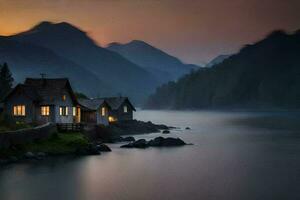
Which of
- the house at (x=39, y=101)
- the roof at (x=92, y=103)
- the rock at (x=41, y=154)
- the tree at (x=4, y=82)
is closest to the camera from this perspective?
the rock at (x=41, y=154)

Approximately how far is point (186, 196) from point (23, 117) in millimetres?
42619

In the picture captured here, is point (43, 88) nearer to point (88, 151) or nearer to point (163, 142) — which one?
point (88, 151)

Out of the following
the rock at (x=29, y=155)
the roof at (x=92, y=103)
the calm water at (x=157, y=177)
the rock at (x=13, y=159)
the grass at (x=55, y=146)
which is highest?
the roof at (x=92, y=103)

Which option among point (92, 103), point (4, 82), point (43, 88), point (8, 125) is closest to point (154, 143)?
point (43, 88)

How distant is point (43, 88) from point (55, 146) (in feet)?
60.6

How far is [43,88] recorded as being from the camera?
3231 inches

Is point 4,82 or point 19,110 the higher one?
point 4,82

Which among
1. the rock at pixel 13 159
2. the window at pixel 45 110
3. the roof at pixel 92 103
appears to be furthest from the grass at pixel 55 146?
the roof at pixel 92 103

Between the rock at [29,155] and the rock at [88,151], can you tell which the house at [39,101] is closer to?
the rock at [88,151]

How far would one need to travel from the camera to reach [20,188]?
4744cm

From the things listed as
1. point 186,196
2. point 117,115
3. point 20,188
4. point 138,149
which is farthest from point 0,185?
point 117,115

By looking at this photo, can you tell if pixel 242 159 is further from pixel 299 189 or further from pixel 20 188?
pixel 20 188

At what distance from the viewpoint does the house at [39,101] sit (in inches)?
3140

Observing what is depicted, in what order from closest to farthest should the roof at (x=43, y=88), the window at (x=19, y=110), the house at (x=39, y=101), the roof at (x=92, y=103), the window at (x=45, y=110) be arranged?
the house at (x=39, y=101)
the window at (x=19, y=110)
the roof at (x=43, y=88)
the window at (x=45, y=110)
the roof at (x=92, y=103)
